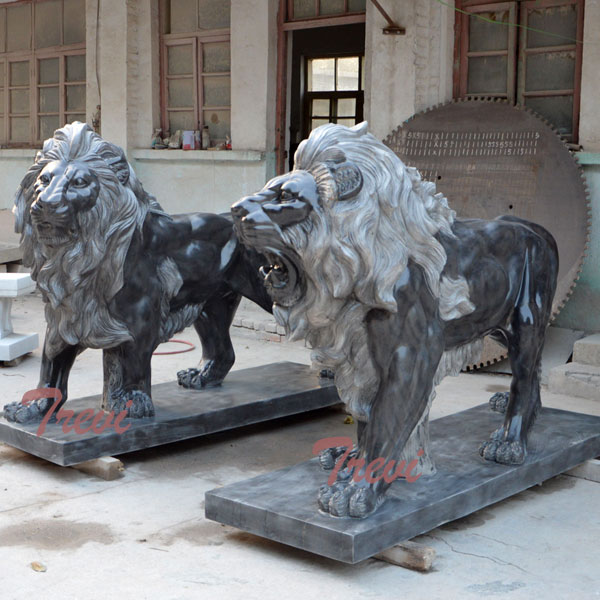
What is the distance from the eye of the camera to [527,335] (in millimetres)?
3959

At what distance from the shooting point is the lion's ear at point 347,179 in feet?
10.6

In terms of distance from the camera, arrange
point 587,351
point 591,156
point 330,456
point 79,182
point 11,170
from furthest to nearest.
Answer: point 11,170, point 591,156, point 587,351, point 79,182, point 330,456

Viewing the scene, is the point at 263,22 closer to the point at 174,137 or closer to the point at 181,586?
the point at 174,137

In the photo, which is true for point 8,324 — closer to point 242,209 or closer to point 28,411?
point 28,411

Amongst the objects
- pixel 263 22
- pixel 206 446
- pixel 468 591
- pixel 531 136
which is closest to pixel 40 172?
pixel 206 446

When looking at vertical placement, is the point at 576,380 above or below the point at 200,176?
below

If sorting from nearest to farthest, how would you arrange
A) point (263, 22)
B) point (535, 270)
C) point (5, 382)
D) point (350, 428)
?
point (535, 270) → point (350, 428) → point (5, 382) → point (263, 22)

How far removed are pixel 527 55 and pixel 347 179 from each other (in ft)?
13.6

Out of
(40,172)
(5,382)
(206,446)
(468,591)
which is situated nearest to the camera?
(468,591)

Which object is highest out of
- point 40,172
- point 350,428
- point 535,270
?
point 40,172

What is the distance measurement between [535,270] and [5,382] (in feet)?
12.3

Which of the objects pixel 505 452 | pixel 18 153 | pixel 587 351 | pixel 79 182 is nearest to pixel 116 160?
pixel 79 182

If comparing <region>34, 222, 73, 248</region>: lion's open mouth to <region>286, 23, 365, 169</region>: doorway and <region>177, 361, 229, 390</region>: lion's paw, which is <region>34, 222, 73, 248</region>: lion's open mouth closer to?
<region>177, 361, 229, 390</region>: lion's paw

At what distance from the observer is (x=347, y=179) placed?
3.25 meters
